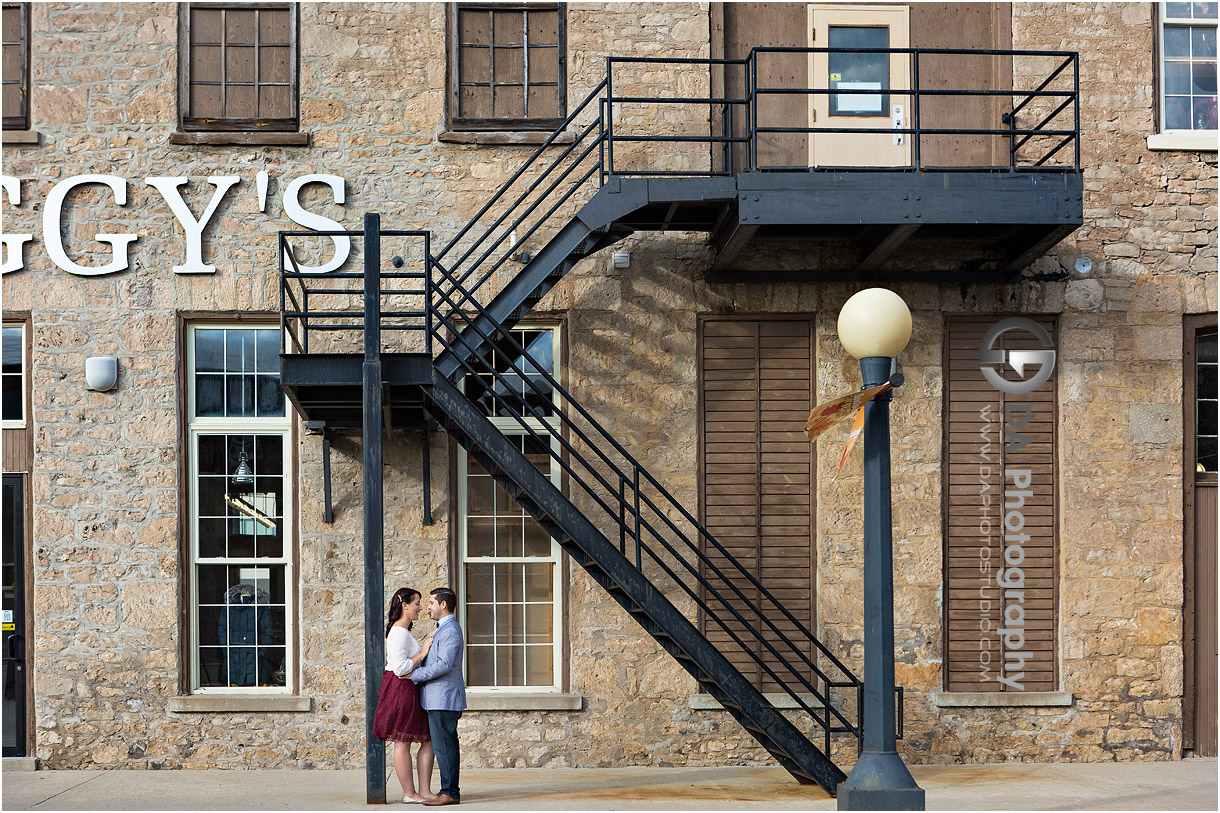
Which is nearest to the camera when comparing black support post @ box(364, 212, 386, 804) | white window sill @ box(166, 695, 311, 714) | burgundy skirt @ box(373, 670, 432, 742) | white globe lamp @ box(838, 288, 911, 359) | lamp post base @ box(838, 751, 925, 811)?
lamp post base @ box(838, 751, 925, 811)

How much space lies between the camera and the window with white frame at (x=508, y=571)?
381 inches

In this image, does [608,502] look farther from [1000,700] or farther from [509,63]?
[509,63]

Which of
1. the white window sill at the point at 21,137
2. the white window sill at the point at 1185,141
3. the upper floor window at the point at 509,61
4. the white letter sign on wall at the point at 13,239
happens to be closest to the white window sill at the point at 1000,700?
the white window sill at the point at 1185,141

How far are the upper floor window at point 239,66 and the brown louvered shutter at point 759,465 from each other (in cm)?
417

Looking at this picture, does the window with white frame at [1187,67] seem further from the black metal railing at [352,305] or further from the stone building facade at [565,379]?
the black metal railing at [352,305]

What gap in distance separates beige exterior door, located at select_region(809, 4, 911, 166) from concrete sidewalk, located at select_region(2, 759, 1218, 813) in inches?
208

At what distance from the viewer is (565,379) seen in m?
9.70

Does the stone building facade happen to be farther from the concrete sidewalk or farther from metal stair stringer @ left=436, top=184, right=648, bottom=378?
metal stair stringer @ left=436, top=184, right=648, bottom=378

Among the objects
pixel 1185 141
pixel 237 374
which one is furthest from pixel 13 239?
pixel 1185 141

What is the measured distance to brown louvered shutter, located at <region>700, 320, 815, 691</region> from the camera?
9.66 metres

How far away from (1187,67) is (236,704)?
32.2 ft

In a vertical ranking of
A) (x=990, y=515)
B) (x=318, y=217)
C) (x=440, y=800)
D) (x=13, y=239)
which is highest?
(x=318, y=217)

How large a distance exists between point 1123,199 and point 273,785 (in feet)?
27.8

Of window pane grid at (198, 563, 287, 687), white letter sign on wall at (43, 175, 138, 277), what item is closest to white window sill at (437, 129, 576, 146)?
white letter sign on wall at (43, 175, 138, 277)
